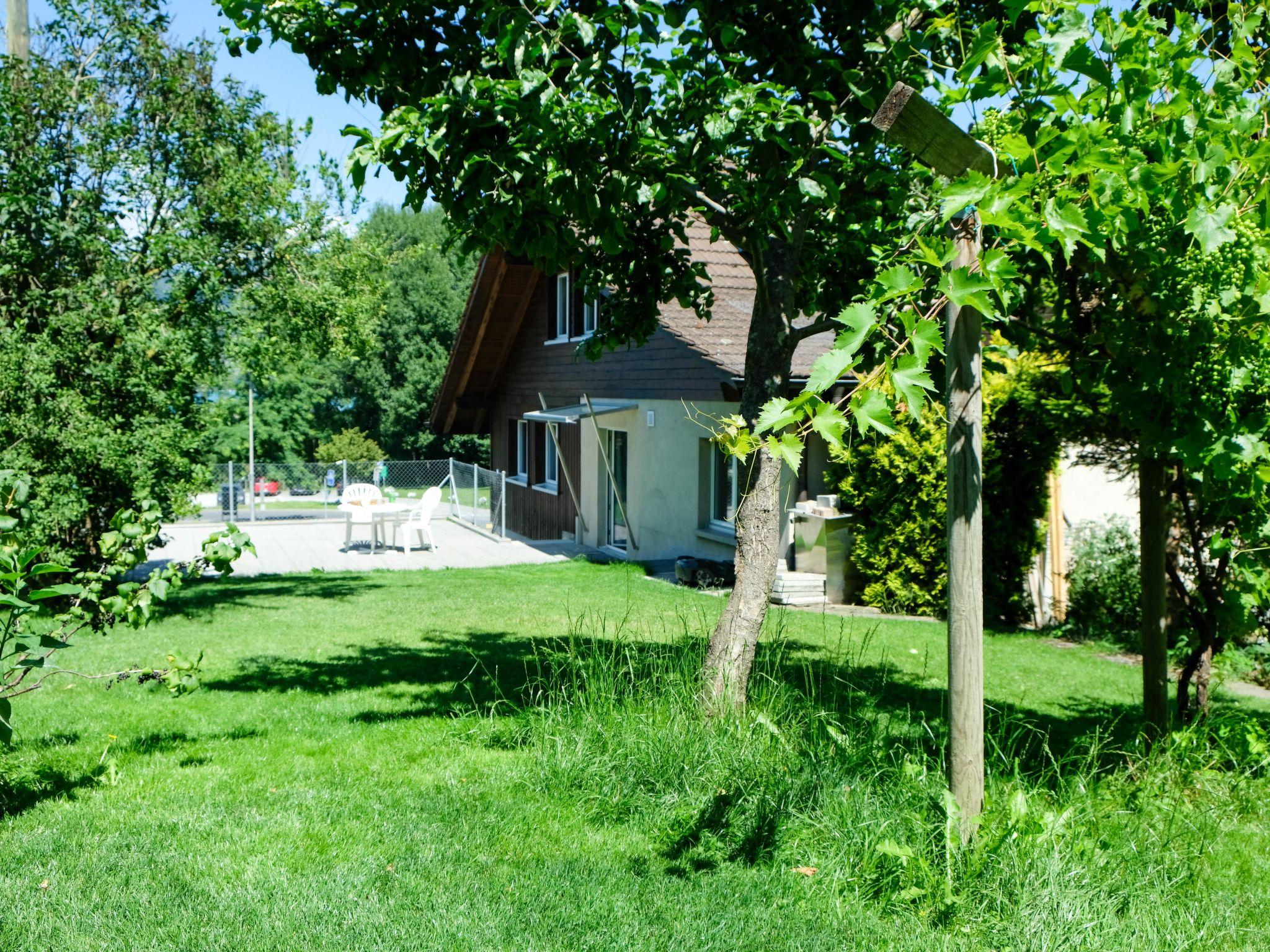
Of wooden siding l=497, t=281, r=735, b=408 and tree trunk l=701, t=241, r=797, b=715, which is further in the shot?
wooden siding l=497, t=281, r=735, b=408

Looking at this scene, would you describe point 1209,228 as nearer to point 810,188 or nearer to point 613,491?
point 810,188

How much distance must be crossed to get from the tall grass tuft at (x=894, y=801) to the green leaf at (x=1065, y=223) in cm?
185

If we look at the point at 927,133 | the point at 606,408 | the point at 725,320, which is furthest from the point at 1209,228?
the point at 606,408

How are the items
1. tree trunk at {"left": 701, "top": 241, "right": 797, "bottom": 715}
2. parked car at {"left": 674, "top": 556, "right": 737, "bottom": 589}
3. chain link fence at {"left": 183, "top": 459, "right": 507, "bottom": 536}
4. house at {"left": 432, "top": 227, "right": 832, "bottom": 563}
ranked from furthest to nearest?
chain link fence at {"left": 183, "top": 459, "right": 507, "bottom": 536} < house at {"left": 432, "top": 227, "right": 832, "bottom": 563} < parked car at {"left": 674, "top": 556, "right": 737, "bottom": 589} < tree trunk at {"left": 701, "top": 241, "right": 797, "bottom": 715}

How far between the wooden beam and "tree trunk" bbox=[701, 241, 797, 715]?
1882 mm

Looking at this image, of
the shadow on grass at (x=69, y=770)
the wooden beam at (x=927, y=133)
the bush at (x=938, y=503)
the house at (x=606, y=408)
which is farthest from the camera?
the house at (x=606, y=408)

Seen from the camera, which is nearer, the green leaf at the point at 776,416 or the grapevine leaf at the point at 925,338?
the green leaf at the point at 776,416

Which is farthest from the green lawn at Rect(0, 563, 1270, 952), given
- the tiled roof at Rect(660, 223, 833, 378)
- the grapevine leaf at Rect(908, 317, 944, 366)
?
the tiled roof at Rect(660, 223, 833, 378)

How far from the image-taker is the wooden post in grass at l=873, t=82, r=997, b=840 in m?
3.39

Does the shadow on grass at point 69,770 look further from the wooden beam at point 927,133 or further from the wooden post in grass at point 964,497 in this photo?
the wooden beam at point 927,133

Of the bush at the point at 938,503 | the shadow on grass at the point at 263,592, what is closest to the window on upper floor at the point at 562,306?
the shadow on grass at the point at 263,592

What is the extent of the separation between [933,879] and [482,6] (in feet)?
14.6

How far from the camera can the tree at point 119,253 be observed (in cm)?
1042

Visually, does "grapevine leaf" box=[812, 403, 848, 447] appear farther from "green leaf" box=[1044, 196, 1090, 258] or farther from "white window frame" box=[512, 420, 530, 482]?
"white window frame" box=[512, 420, 530, 482]
